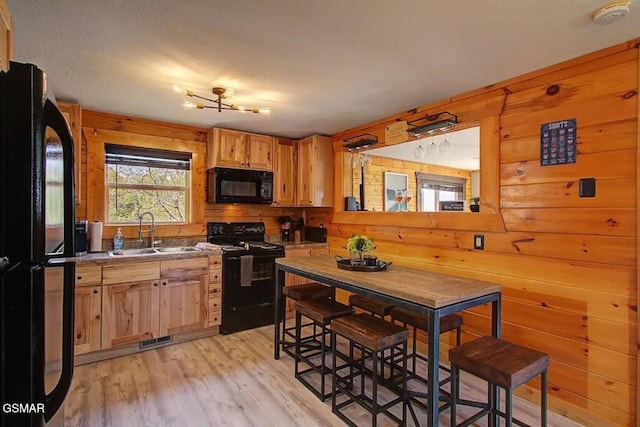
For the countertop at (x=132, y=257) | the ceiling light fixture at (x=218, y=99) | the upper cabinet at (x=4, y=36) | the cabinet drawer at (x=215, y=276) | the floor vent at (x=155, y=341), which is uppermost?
the ceiling light fixture at (x=218, y=99)

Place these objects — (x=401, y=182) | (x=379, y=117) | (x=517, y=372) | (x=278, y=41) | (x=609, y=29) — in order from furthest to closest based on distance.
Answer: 1. (x=401, y=182)
2. (x=379, y=117)
3. (x=278, y=41)
4. (x=609, y=29)
5. (x=517, y=372)

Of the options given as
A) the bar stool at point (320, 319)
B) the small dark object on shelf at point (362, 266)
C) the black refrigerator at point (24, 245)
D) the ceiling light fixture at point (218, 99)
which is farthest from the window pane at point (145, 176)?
the black refrigerator at point (24, 245)

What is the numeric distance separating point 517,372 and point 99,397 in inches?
108

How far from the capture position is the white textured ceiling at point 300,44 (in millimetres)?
1670

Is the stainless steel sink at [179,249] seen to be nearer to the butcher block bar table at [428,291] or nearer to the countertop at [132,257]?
the countertop at [132,257]

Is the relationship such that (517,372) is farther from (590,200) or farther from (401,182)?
(401,182)

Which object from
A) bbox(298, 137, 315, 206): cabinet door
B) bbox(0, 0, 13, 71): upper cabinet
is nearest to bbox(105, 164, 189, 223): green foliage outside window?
bbox(298, 137, 315, 206): cabinet door

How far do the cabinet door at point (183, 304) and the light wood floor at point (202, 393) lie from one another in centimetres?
24

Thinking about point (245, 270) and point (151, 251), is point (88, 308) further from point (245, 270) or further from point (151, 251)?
point (245, 270)

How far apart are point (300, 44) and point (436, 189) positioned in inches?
229

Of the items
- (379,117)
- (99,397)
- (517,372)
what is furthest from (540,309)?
(99,397)

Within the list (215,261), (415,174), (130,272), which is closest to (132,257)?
(130,272)

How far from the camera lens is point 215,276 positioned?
3.56 meters

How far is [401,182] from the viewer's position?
6207 mm
